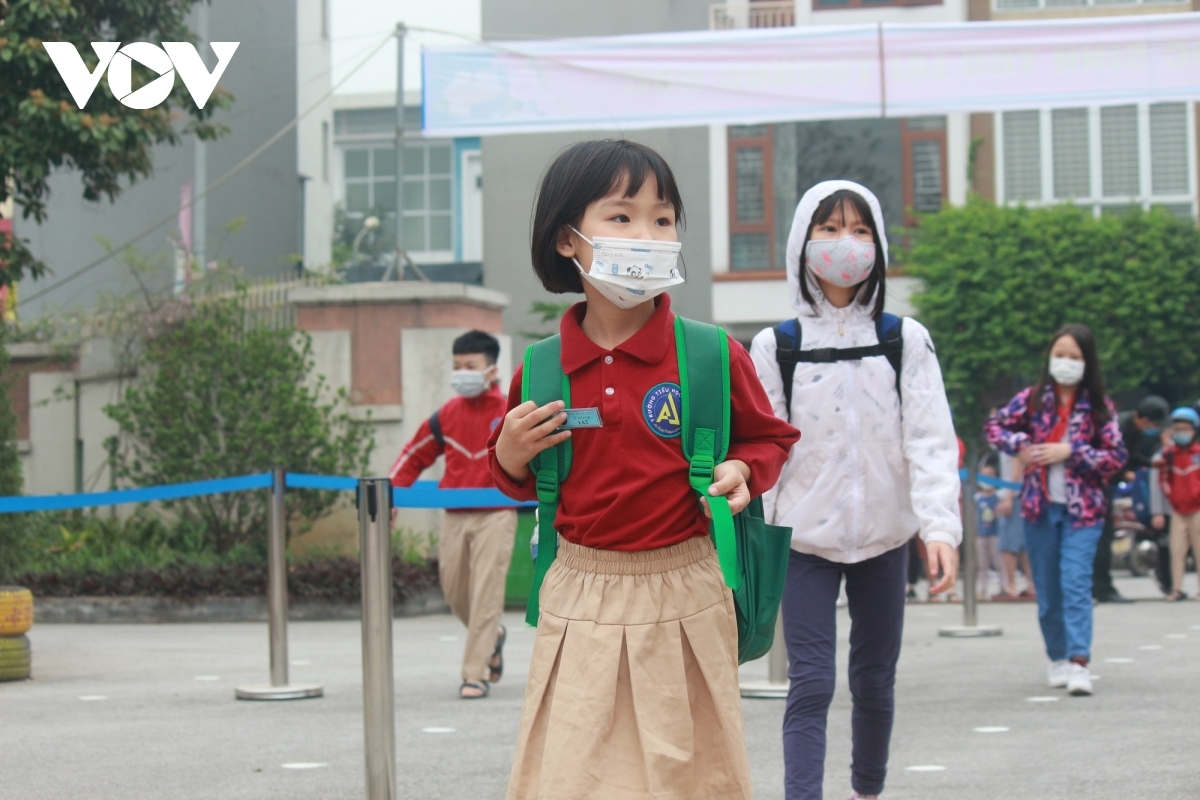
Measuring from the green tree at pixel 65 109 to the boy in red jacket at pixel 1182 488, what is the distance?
369 inches

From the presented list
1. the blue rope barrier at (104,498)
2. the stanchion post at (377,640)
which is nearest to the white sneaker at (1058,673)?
the stanchion post at (377,640)

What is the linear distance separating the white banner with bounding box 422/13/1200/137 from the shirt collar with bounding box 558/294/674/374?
511cm

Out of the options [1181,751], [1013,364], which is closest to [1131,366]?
[1013,364]

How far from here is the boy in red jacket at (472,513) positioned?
331 inches

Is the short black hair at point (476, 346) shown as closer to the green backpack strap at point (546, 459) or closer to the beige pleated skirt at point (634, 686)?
the green backpack strap at point (546, 459)

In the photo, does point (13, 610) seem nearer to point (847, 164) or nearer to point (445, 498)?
point (445, 498)

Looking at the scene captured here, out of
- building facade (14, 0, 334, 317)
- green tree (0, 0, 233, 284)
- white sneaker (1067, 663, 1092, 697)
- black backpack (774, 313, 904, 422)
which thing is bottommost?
white sneaker (1067, 663, 1092, 697)

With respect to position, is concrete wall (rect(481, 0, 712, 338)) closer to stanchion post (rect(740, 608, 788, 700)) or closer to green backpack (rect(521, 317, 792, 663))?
stanchion post (rect(740, 608, 788, 700))

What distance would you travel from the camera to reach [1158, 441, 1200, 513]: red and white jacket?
15.0m

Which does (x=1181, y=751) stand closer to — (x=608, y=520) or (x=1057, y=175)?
(x=608, y=520)

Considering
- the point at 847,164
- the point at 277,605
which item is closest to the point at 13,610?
the point at 277,605

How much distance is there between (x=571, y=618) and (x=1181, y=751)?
3.80m

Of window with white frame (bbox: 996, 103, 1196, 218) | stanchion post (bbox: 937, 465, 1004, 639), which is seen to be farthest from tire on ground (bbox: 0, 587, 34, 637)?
window with white frame (bbox: 996, 103, 1196, 218)

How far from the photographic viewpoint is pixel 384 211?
31.2m
